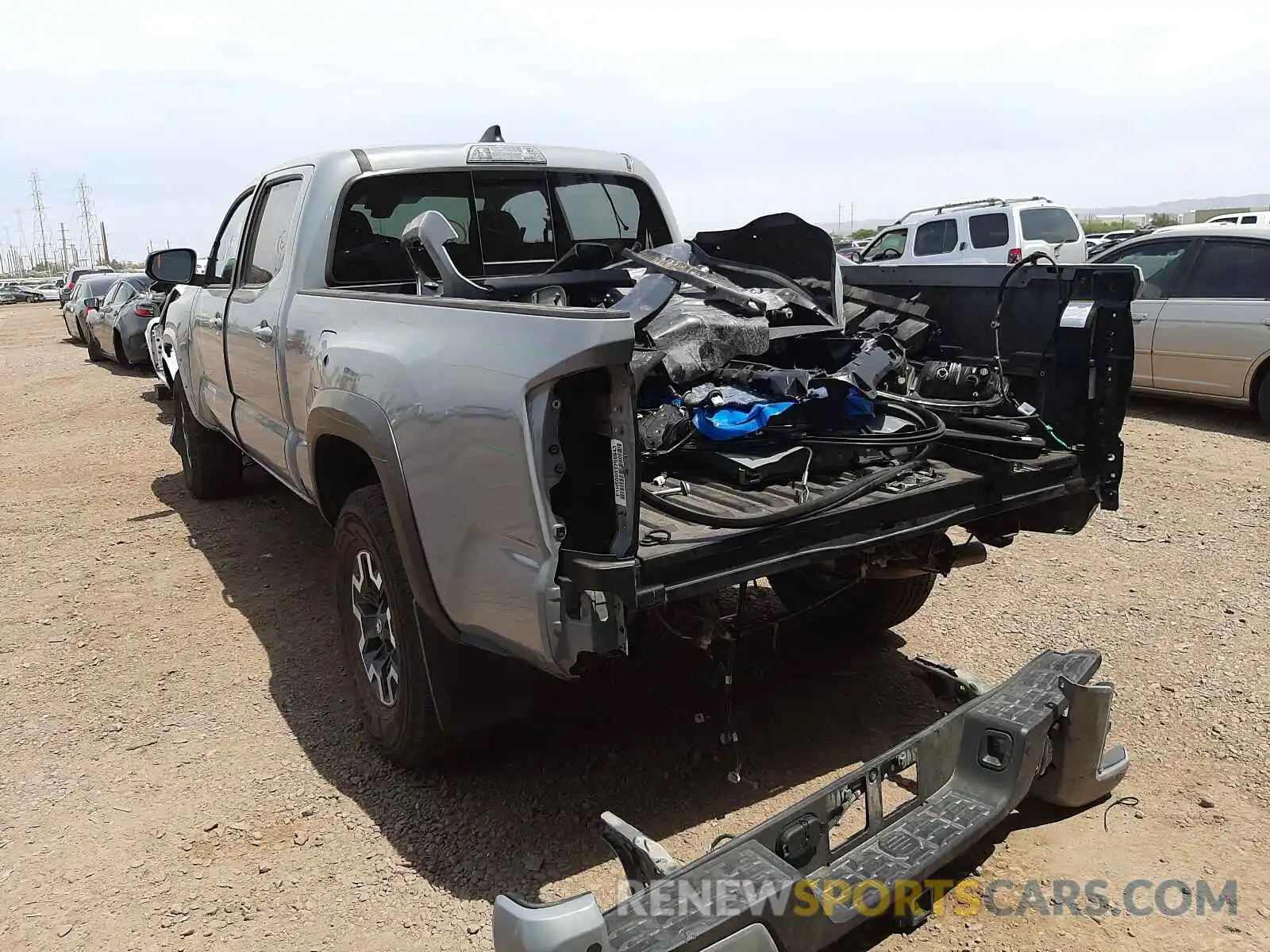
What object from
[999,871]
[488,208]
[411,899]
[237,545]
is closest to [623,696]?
[411,899]

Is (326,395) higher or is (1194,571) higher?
(326,395)

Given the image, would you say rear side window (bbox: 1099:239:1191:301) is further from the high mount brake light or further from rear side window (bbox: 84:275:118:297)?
rear side window (bbox: 84:275:118:297)

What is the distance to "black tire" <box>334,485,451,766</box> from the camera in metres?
3.11

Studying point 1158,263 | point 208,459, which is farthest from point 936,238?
point 208,459

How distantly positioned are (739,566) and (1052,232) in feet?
45.0

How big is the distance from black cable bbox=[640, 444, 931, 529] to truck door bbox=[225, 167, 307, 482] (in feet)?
6.87

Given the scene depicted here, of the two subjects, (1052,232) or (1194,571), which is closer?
(1194,571)

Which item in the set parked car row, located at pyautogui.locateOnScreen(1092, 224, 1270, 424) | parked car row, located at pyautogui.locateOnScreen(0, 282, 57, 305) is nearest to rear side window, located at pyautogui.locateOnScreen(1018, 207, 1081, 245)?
parked car row, located at pyautogui.locateOnScreen(1092, 224, 1270, 424)

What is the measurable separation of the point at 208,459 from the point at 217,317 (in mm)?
2015

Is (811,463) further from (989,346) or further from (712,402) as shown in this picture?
(989,346)

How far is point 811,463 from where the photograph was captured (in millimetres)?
3195

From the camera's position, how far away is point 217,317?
17.1 ft

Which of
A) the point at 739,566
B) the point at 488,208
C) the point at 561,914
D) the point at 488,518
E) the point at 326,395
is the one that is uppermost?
the point at 488,208

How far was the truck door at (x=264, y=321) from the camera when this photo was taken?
4293mm
